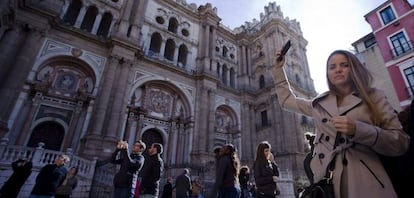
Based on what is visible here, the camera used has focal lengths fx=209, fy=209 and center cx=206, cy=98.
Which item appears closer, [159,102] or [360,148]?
[360,148]

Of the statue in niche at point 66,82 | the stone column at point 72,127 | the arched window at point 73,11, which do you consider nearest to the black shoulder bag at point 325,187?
the stone column at point 72,127

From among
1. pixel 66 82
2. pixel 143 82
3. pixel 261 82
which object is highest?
pixel 261 82

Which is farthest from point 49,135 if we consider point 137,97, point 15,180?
point 15,180

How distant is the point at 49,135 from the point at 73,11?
380 inches

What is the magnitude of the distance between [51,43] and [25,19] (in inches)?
66.9

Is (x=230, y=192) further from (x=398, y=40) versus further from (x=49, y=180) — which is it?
(x=398, y=40)

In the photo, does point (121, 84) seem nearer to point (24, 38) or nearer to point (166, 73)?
point (166, 73)

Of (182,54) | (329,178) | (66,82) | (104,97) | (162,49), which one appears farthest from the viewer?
(182,54)

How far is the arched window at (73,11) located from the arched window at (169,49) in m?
7.55

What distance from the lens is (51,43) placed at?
13.2 meters

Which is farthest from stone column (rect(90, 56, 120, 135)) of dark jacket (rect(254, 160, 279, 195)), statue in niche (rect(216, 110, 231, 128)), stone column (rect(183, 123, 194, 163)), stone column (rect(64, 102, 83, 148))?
dark jacket (rect(254, 160, 279, 195))

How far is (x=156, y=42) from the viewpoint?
778 inches

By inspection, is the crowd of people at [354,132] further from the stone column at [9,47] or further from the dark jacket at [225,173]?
the stone column at [9,47]

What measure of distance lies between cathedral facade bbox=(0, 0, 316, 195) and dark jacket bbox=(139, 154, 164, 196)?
838cm
